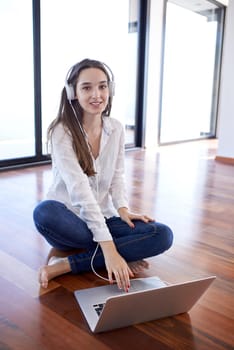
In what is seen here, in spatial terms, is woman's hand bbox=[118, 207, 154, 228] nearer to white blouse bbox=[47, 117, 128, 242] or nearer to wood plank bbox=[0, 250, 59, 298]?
white blouse bbox=[47, 117, 128, 242]

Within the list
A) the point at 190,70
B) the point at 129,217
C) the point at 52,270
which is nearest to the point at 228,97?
the point at 190,70

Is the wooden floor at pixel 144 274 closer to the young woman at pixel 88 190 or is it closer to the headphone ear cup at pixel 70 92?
the young woman at pixel 88 190

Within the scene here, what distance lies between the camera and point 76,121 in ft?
4.40

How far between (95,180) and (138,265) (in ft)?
1.25

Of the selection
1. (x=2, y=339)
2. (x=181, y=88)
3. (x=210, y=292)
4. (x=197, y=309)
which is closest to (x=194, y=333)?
(x=197, y=309)

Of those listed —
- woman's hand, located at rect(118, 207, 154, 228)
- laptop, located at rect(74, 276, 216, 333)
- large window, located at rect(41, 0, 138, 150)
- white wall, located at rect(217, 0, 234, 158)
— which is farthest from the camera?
white wall, located at rect(217, 0, 234, 158)

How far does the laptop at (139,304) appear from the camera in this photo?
3.15ft

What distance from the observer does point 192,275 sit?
1.42 m

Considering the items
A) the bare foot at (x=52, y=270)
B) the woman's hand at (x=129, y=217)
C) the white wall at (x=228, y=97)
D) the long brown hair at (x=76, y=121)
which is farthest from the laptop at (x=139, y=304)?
the white wall at (x=228, y=97)

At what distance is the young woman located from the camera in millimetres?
1271

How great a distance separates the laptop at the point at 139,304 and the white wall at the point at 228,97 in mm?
3135

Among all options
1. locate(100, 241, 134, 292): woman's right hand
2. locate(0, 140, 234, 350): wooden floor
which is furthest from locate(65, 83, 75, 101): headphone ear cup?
locate(0, 140, 234, 350): wooden floor

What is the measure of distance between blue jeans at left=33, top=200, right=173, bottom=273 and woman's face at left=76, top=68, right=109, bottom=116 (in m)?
0.39

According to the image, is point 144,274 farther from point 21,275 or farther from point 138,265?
point 21,275
